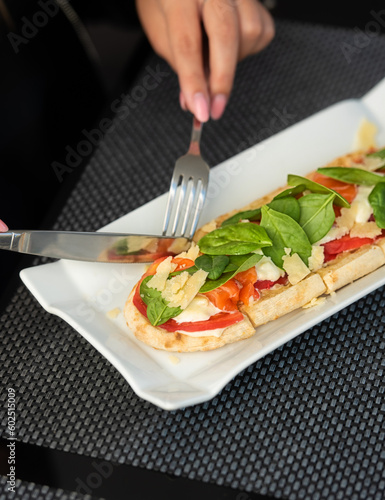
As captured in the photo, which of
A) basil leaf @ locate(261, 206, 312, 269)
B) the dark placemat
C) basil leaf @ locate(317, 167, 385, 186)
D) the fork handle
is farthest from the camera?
the fork handle

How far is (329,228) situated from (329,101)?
119 cm

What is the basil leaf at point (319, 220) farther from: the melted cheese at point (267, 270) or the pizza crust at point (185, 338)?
the pizza crust at point (185, 338)

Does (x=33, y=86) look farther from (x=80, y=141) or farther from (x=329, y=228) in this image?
(x=329, y=228)

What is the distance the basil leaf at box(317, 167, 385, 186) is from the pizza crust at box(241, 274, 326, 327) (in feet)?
1.37

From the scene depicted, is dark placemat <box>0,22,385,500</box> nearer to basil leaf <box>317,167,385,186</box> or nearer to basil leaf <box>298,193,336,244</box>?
basil leaf <box>298,193,336,244</box>

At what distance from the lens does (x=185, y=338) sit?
79.4 inches

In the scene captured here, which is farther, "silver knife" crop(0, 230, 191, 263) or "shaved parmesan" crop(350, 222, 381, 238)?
"shaved parmesan" crop(350, 222, 381, 238)

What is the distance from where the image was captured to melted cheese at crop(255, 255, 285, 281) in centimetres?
212

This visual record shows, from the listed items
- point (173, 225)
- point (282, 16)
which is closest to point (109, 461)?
point (173, 225)

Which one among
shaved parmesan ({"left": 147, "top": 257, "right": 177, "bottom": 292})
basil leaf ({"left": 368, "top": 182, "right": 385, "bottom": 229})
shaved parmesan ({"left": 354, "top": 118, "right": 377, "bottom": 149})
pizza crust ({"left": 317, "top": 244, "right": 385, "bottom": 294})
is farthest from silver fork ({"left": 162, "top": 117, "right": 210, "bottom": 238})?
shaved parmesan ({"left": 354, "top": 118, "right": 377, "bottom": 149})

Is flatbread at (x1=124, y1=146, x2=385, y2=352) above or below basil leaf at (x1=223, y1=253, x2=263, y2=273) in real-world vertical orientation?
below

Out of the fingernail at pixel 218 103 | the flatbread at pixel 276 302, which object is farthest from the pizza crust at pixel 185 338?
the fingernail at pixel 218 103

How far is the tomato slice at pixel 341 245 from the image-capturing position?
2.26 metres

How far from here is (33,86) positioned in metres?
3.05
